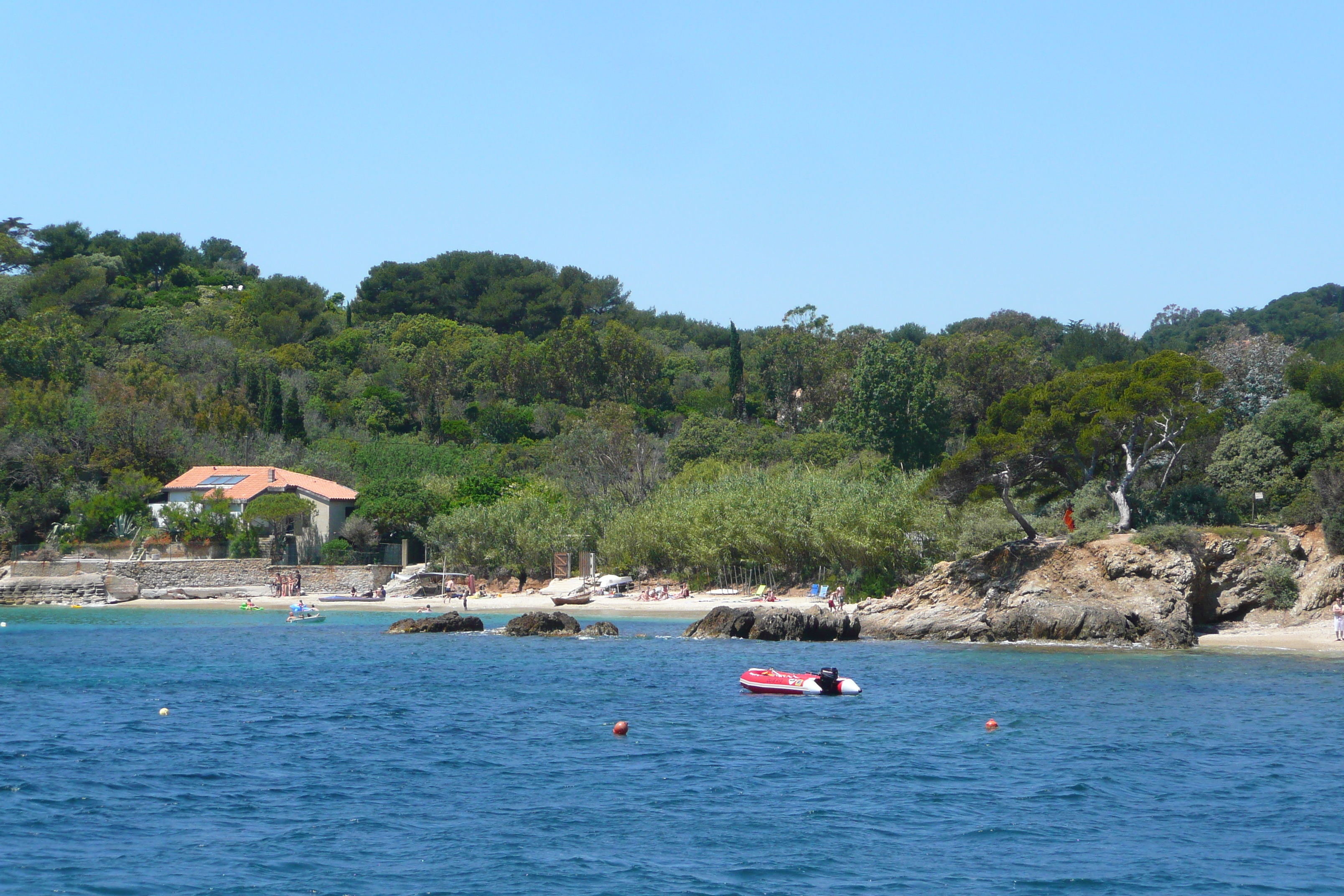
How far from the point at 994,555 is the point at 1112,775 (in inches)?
857

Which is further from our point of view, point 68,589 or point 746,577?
point 68,589

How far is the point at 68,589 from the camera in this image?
62.8 metres

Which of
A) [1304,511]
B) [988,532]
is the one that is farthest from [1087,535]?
[1304,511]

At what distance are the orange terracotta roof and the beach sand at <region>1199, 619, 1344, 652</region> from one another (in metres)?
46.9

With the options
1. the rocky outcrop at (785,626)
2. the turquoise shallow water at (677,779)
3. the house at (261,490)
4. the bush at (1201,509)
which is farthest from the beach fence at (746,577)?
the house at (261,490)

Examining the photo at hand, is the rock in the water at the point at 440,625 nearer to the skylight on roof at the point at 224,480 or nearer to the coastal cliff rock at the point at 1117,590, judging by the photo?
the coastal cliff rock at the point at 1117,590

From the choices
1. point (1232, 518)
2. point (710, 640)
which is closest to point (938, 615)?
point (710, 640)

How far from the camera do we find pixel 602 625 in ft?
148

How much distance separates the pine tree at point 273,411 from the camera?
270 ft

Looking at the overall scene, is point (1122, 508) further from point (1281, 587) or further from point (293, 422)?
point (293, 422)

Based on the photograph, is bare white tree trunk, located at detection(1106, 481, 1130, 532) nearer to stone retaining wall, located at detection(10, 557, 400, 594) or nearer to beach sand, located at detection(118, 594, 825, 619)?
beach sand, located at detection(118, 594, 825, 619)

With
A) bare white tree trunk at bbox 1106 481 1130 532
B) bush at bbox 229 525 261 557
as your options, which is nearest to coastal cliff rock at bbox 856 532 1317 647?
bare white tree trunk at bbox 1106 481 1130 532

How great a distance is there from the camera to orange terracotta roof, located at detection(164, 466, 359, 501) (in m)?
67.1

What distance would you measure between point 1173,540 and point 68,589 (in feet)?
177
